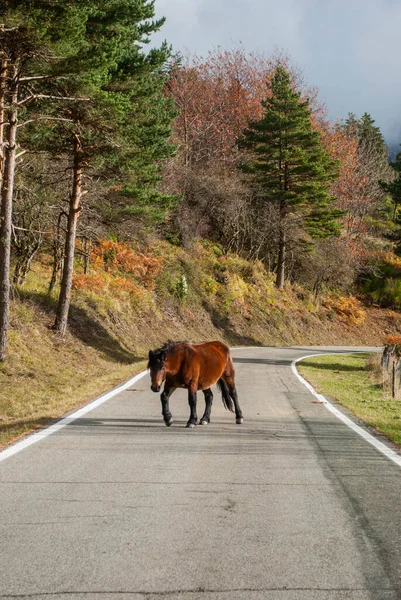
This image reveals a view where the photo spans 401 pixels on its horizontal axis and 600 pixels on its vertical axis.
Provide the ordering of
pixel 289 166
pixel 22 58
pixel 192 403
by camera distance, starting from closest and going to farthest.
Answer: pixel 192 403 < pixel 22 58 < pixel 289 166

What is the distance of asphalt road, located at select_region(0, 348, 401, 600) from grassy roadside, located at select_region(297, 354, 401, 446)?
237 cm

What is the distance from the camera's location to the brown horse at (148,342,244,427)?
841cm

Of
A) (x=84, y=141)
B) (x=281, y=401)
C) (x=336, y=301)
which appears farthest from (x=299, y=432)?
(x=336, y=301)

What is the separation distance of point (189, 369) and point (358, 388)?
→ 992 cm

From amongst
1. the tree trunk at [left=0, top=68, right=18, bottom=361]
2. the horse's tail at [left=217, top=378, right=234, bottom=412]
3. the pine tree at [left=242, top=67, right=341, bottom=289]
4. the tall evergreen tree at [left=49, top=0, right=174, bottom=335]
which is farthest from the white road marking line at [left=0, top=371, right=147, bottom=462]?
the pine tree at [left=242, top=67, right=341, bottom=289]

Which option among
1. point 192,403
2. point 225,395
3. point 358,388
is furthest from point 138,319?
point 192,403

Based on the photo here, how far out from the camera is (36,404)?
42.8ft

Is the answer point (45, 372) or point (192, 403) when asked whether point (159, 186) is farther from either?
point (192, 403)

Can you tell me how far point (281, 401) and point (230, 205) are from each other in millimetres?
35517

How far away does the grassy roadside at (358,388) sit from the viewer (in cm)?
1076

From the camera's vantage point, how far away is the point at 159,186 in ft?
134

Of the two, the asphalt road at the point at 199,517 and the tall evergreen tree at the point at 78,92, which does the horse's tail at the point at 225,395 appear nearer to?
the asphalt road at the point at 199,517

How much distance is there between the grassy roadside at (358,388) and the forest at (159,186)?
29.2 ft

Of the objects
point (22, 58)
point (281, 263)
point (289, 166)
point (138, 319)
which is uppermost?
point (289, 166)
